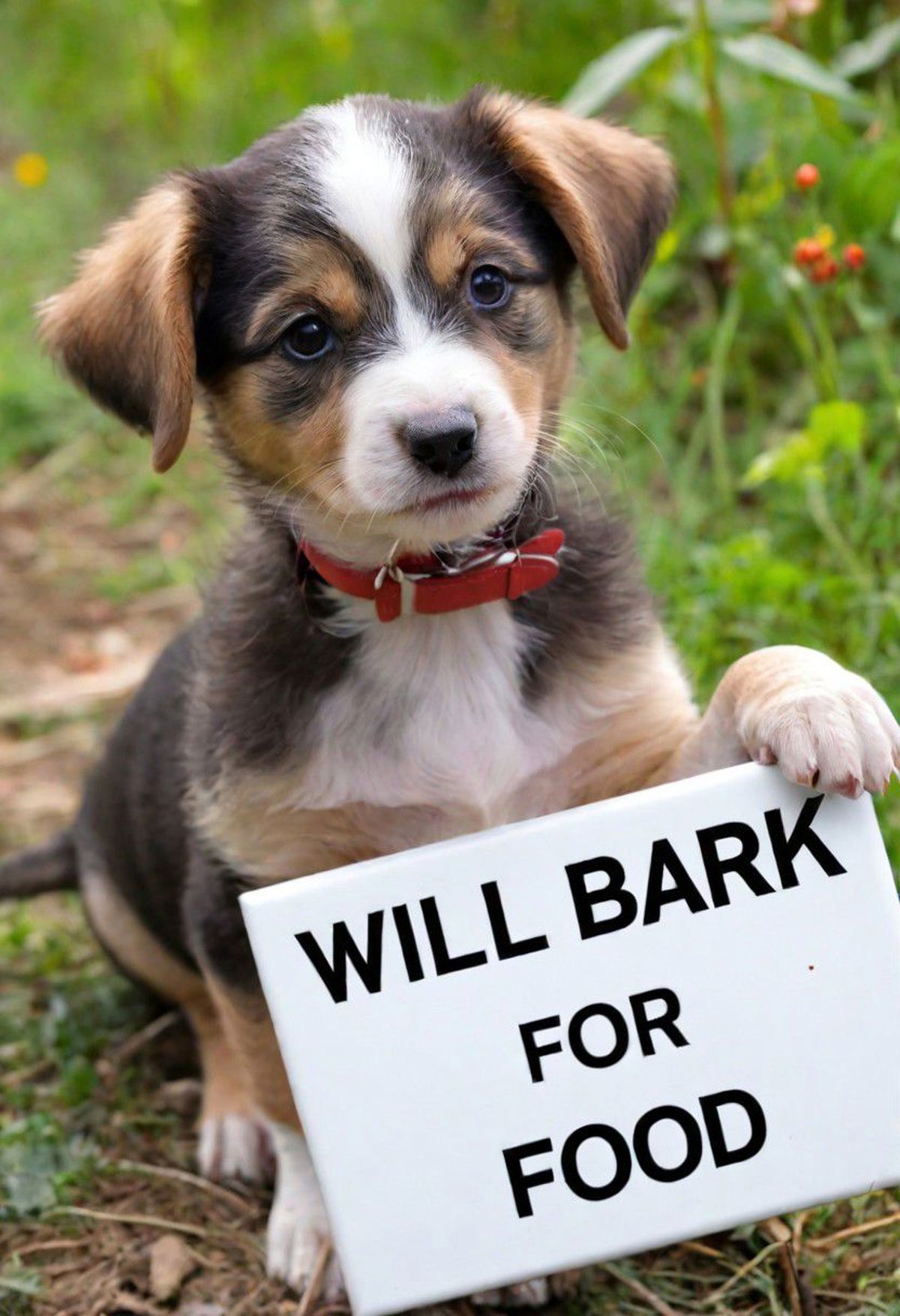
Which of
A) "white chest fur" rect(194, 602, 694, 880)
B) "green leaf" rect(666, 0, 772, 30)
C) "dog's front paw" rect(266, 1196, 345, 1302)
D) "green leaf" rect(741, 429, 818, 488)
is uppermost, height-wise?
"green leaf" rect(666, 0, 772, 30)

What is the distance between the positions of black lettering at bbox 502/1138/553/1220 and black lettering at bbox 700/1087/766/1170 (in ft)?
0.87

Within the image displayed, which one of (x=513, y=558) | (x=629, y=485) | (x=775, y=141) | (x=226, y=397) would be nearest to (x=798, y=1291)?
(x=513, y=558)

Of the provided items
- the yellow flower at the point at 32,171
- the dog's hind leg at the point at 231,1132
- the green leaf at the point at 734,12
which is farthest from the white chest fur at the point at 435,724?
the yellow flower at the point at 32,171

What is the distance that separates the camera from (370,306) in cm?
290

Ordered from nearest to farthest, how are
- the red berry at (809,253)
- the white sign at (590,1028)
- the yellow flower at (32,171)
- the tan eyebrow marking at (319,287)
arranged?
the white sign at (590,1028) < the tan eyebrow marking at (319,287) < the red berry at (809,253) < the yellow flower at (32,171)

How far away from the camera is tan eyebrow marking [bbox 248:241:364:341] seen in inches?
115

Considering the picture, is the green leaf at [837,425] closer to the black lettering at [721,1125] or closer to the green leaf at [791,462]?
the green leaf at [791,462]

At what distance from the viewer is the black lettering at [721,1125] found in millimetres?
2609

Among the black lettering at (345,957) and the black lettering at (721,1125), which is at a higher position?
the black lettering at (345,957)

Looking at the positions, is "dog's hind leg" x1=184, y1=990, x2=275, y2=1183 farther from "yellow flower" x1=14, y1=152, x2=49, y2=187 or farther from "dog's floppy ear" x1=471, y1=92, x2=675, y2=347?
"yellow flower" x1=14, y1=152, x2=49, y2=187

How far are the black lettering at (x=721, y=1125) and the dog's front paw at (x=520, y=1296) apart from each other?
581mm

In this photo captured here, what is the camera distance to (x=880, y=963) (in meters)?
2.66

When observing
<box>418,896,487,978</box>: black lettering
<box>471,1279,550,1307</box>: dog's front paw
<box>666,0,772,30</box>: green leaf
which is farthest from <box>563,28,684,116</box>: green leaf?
<box>471,1279,550,1307</box>: dog's front paw

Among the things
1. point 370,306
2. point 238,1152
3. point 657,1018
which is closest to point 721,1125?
point 657,1018
